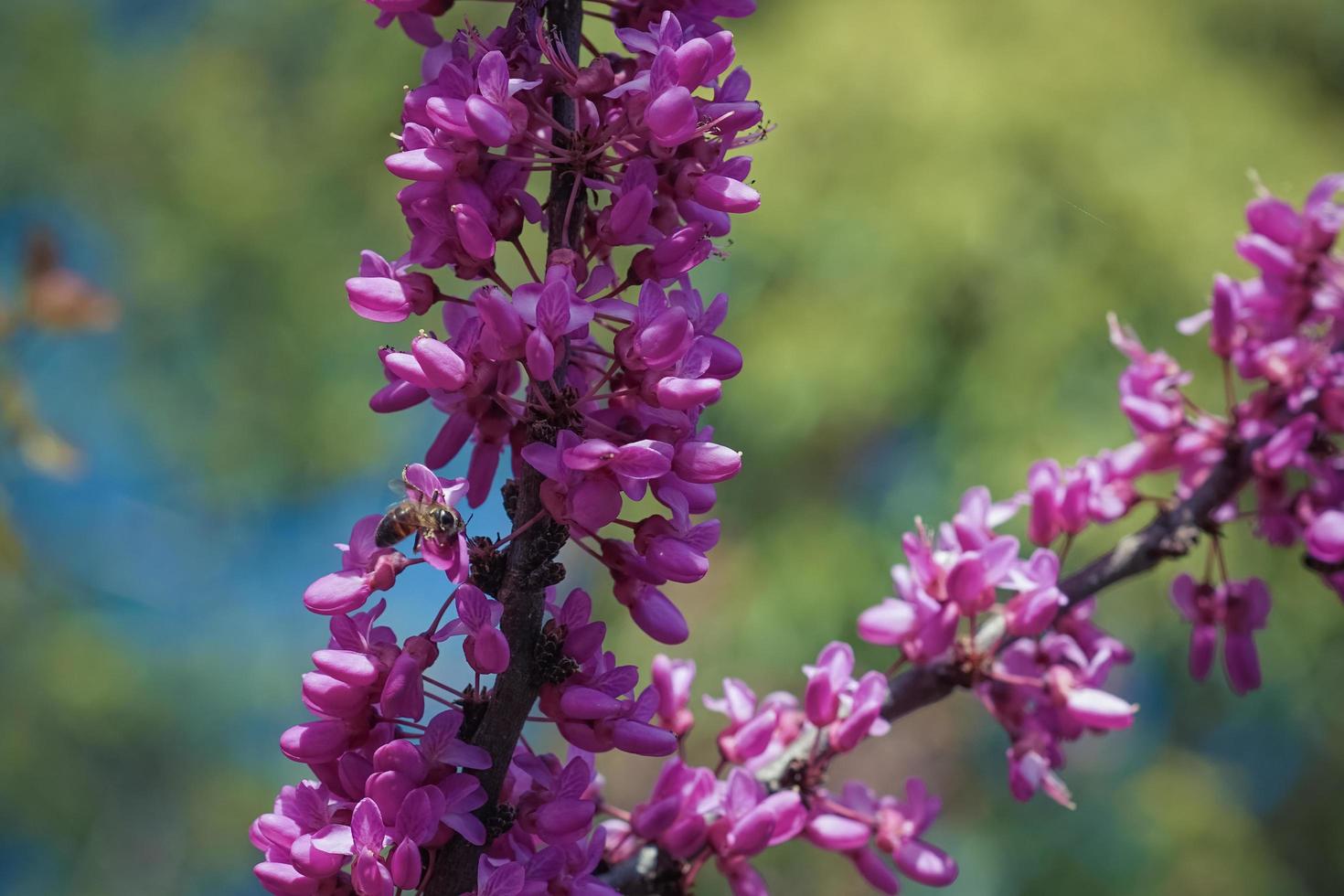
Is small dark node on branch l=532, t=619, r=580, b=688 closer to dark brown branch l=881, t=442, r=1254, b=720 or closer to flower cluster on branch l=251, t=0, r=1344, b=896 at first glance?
flower cluster on branch l=251, t=0, r=1344, b=896

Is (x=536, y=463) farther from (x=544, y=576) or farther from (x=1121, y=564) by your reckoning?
(x=1121, y=564)

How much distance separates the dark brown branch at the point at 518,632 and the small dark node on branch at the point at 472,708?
0.01 meters

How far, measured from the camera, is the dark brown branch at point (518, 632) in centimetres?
75

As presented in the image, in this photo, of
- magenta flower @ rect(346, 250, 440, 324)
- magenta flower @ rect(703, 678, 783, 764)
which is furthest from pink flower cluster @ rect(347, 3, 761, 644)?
magenta flower @ rect(703, 678, 783, 764)

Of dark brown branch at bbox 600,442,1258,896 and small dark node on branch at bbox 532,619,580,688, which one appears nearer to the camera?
small dark node on branch at bbox 532,619,580,688

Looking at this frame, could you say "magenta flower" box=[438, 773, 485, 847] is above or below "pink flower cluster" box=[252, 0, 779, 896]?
below

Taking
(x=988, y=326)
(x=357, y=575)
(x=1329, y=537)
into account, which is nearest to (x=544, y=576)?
(x=357, y=575)

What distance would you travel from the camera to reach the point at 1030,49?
410 cm

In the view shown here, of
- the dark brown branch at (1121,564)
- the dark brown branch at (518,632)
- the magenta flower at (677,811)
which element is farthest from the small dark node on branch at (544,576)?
the dark brown branch at (1121,564)

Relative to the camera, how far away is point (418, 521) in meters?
0.74

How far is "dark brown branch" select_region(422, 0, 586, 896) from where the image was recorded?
75cm

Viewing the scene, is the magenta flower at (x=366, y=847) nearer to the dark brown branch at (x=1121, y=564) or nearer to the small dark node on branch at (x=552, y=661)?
the small dark node on branch at (x=552, y=661)

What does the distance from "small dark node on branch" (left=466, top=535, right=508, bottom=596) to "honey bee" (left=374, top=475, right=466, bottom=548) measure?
0.02 meters

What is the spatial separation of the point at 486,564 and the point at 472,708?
101 millimetres
